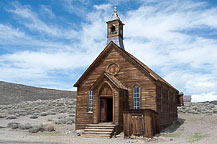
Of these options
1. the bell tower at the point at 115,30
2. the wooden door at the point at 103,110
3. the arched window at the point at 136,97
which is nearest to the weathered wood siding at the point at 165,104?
the arched window at the point at 136,97

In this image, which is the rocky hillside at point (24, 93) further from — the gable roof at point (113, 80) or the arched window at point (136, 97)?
the arched window at point (136, 97)

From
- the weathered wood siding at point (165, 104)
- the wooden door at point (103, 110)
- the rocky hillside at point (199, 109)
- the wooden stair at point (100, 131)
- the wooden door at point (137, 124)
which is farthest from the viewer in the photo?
the rocky hillside at point (199, 109)

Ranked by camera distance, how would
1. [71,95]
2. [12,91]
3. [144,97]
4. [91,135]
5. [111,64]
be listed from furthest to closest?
[71,95] < [12,91] < [111,64] < [144,97] < [91,135]

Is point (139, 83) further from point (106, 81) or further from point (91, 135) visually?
point (91, 135)

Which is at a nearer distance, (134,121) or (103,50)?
(134,121)

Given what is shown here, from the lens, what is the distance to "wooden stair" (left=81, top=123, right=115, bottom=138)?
47.5ft

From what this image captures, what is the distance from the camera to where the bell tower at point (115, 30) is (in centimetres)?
1975

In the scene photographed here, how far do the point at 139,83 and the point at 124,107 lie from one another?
213cm

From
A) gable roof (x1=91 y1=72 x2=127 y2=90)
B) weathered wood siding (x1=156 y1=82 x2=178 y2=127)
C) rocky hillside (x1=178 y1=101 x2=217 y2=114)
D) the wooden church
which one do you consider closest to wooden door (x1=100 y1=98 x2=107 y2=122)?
the wooden church

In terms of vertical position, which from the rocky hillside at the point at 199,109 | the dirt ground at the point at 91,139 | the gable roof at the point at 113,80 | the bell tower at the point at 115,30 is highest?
the bell tower at the point at 115,30

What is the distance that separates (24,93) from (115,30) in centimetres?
5451

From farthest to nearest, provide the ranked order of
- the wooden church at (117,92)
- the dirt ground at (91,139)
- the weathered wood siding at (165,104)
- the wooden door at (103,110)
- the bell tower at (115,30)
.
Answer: the bell tower at (115,30)
the wooden door at (103,110)
the weathered wood siding at (165,104)
the wooden church at (117,92)
the dirt ground at (91,139)

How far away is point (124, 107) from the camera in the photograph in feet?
54.0

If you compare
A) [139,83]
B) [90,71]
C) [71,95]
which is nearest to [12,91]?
[71,95]
